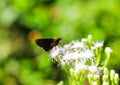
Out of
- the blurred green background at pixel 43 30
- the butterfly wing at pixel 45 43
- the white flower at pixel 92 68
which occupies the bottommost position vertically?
the white flower at pixel 92 68

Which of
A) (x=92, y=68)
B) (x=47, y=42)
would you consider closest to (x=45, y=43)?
(x=47, y=42)

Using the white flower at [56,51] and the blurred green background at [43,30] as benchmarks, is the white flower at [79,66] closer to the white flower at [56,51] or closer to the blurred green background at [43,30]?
the white flower at [56,51]

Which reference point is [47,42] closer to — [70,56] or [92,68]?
[70,56]

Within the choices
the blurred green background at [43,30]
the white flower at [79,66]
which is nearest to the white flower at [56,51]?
the white flower at [79,66]

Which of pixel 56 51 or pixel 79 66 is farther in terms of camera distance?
pixel 56 51

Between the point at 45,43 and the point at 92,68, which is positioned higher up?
the point at 45,43

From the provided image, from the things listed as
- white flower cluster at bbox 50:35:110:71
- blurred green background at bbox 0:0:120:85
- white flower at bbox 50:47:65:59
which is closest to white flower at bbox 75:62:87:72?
white flower cluster at bbox 50:35:110:71

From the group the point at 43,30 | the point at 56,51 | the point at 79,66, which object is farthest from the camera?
the point at 43,30
